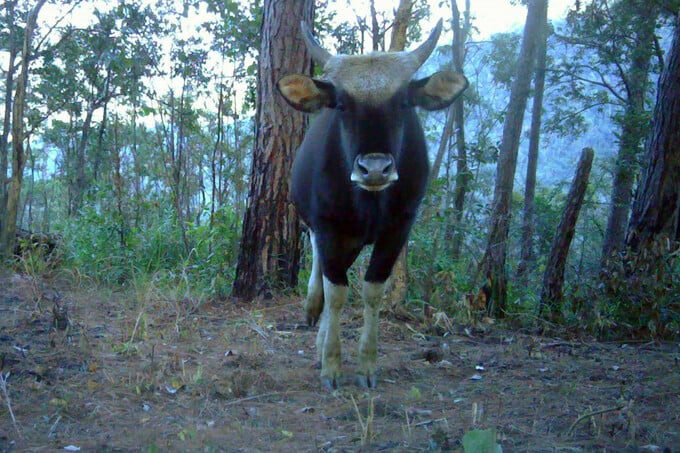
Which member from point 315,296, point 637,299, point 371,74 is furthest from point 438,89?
point 637,299

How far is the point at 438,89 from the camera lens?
169 inches

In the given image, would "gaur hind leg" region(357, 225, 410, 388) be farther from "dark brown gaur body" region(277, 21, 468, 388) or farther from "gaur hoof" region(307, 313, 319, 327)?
"gaur hoof" region(307, 313, 319, 327)

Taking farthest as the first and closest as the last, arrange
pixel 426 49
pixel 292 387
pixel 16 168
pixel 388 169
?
pixel 16 168 → pixel 426 49 → pixel 292 387 → pixel 388 169

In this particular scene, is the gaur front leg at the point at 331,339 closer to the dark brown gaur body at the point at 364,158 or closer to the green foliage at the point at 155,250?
the dark brown gaur body at the point at 364,158

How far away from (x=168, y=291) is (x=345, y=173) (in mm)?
2897

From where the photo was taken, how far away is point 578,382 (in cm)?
429

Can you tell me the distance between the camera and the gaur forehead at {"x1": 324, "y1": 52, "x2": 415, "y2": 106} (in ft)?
13.0

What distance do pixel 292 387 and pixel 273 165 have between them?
10.7 ft

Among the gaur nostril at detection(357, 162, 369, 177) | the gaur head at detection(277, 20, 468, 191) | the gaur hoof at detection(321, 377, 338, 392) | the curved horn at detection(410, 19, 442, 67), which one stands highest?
the curved horn at detection(410, 19, 442, 67)

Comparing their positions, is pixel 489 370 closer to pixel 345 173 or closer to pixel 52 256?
pixel 345 173

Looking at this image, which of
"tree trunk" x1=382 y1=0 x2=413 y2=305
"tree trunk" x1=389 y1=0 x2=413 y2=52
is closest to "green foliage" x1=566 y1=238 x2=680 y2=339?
"tree trunk" x1=382 y1=0 x2=413 y2=305

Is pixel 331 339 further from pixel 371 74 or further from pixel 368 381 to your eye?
pixel 371 74

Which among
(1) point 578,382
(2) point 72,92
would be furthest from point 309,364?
(2) point 72,92

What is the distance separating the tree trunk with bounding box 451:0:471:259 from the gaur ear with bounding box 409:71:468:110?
5429 millimetres
